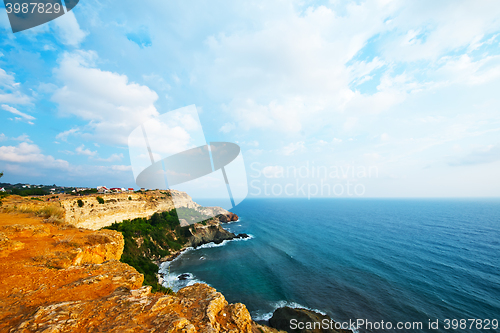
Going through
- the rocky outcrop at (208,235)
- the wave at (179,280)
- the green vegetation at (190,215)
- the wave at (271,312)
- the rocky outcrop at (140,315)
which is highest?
the rocky outcrop at (140,315)

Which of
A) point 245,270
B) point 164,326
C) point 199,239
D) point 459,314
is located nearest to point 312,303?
point 245,270

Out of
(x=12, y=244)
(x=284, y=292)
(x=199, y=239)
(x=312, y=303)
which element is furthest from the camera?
(x=199, y=239)

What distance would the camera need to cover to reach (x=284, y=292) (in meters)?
22.2

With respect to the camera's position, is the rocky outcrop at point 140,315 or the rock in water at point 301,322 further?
the rock in water at point 301,322

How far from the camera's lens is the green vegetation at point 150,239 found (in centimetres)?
2573

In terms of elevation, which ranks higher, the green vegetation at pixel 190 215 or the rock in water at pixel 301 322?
the green vegetation at pixel 190 215

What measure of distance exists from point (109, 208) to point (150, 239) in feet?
29.8

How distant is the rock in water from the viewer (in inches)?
601

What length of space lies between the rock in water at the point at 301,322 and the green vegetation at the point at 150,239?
1576 cm

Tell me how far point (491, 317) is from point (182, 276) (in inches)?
1418

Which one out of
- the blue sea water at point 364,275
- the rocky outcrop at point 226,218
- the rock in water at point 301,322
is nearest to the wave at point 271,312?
the blue sea water at point 364,275

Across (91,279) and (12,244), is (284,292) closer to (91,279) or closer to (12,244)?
(91,279)

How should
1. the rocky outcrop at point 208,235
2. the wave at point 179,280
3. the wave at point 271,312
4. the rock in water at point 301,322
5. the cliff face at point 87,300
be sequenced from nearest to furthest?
the cliff face at point 87,300 < the rock in water at point 301,322 < the wave at point 271,312 < the wave at point 179,280 < the rocky outcrop at point 208,235

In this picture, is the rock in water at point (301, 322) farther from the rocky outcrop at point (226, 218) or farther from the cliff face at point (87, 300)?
the rocky outcrop at point (226, 218)
